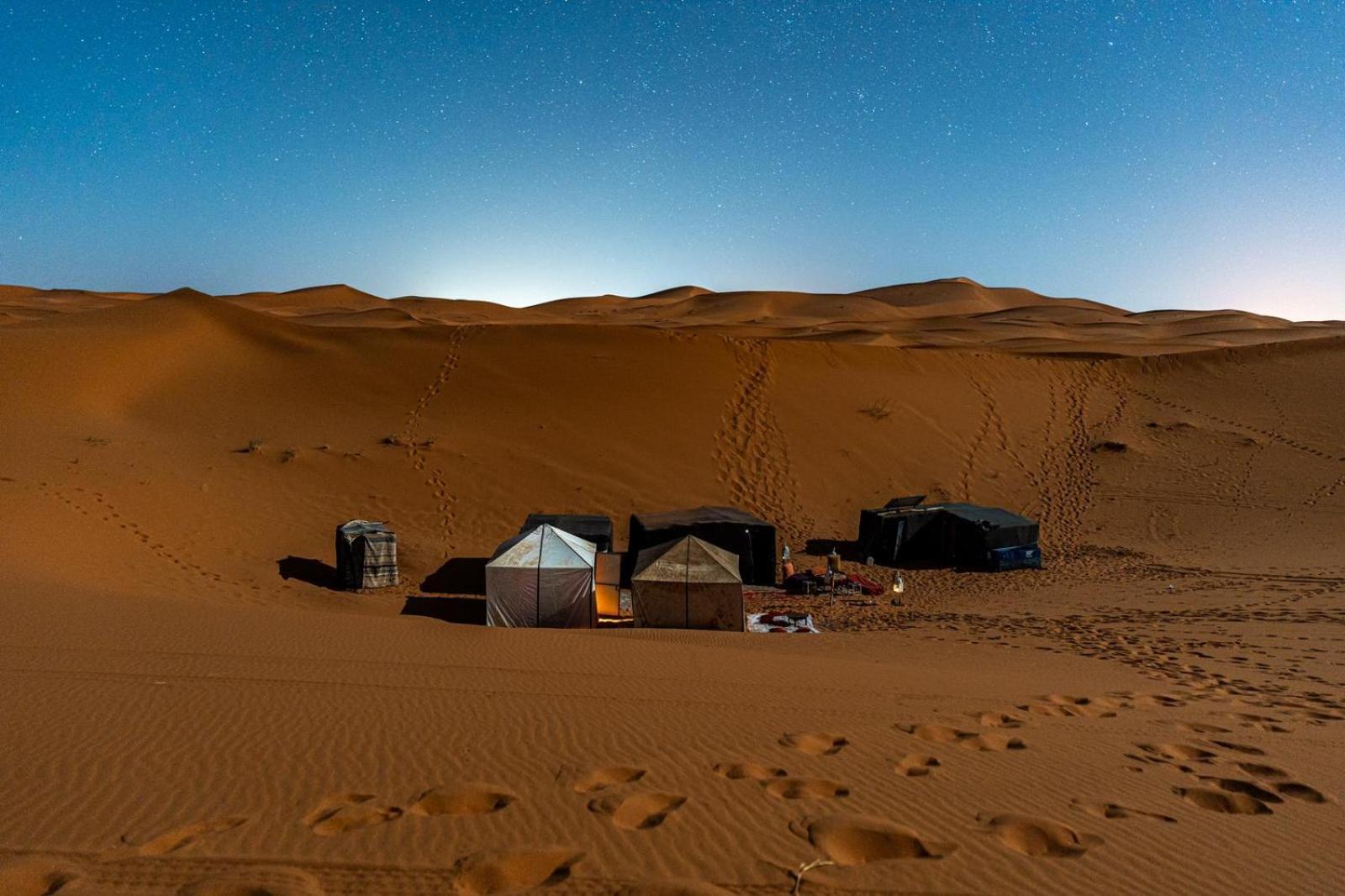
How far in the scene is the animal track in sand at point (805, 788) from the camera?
214 inches

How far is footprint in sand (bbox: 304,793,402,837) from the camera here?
485 centimetres

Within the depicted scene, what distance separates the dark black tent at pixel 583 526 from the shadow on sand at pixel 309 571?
4098 mm

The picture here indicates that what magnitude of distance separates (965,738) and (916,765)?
99 cm

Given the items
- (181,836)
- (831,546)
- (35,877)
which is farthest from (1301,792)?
(831,546)

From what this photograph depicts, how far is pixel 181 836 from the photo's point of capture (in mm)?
4691

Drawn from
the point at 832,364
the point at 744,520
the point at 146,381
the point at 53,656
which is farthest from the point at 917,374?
the point at 53,656

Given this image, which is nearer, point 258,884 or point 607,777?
point 258,884

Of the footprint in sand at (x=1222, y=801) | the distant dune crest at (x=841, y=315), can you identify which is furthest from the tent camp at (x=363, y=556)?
the distant dune crest at (x=841, y=315)

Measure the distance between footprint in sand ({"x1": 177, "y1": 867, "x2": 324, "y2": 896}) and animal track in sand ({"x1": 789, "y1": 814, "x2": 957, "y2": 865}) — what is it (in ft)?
8.77

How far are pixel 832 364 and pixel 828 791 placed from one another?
103 feet

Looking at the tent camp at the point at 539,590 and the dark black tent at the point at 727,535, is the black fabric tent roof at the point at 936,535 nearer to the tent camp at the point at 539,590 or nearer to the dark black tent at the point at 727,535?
the dark black tent at the point at 727,535

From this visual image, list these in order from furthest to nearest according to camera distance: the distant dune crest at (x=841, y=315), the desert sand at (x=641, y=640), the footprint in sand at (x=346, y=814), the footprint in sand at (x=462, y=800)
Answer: the distant dune crest at (x=841, y=315) → the footprint in sand at (x=462, y=800) → the footprint in sand at (x=346, y=814) → the desert sand at (x=641, y=640)

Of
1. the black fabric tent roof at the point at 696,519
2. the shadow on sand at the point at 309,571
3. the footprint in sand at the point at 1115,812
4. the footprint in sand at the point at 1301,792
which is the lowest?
the shadow on sand at the point at 309,571

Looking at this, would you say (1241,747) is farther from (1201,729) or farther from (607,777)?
(607,777)
